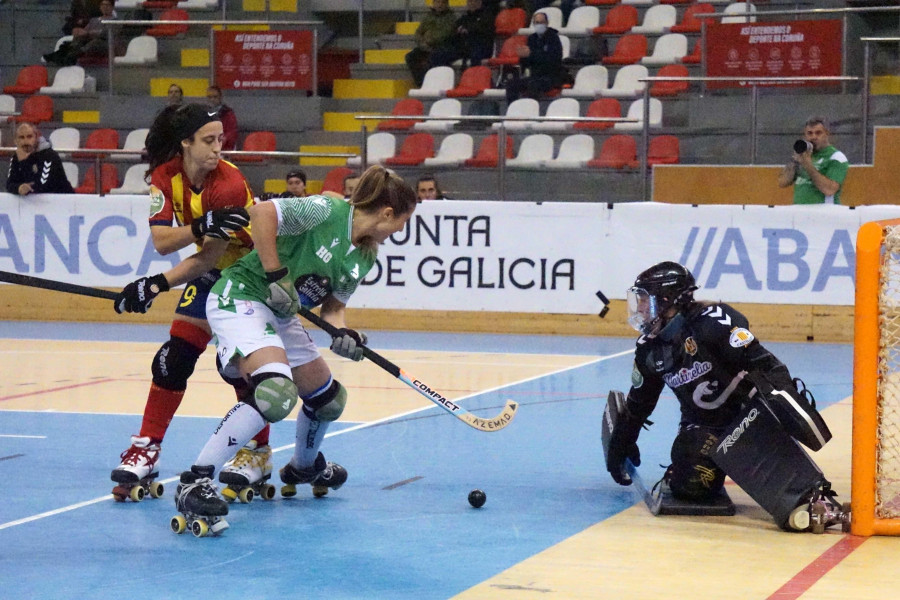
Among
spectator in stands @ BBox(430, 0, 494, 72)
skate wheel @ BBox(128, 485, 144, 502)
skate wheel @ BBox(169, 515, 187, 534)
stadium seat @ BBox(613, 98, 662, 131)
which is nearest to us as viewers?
skate wheel @ BBox(169, 515, 187, 534)

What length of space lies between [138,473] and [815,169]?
27.4 feet

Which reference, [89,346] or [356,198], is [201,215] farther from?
[89,346]

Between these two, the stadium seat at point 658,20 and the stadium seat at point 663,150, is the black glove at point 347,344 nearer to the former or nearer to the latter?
the stadium seat at point 663,150

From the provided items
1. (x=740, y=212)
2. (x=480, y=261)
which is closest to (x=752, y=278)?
(x=740, y=212)

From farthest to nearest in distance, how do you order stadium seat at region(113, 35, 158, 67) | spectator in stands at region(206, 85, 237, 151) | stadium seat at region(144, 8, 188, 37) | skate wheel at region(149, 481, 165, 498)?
stadium seat at region(144, 8, 188, 37) → stadium seat at region(113, 35, 158, 67) → spectator in stands at region(206, 85, 237, 151) → skate wheel at region(149, 481, 165, 498)

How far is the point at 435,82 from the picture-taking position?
17922 millimetres

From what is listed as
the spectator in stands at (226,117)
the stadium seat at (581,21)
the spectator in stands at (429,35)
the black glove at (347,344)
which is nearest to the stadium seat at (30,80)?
the spectator in stands at (226,117)

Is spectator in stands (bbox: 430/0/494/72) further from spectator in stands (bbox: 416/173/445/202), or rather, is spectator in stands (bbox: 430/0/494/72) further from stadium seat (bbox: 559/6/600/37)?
spectator in stands (bbox: 416/173/445/202)

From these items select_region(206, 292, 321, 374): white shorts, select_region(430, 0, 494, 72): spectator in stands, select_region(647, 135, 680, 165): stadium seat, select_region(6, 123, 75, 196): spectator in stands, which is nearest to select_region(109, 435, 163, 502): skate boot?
select_region(206, 292, 321, 374): white shorts

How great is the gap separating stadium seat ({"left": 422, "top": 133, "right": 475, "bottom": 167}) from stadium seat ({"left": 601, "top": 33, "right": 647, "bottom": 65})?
115 inches

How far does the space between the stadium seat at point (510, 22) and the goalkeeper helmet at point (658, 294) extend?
12946 millimetres

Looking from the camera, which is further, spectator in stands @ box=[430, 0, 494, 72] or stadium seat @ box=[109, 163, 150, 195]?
spectator in stands @ box=[430, 0, 494, 72]

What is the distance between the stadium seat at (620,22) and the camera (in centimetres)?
1767

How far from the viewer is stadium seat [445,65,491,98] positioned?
17.4 meters
